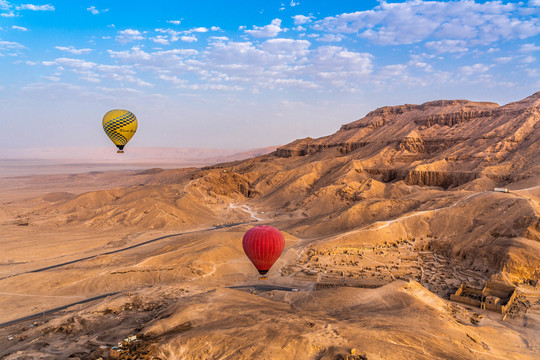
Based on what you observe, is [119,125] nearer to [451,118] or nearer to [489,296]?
[489,296]

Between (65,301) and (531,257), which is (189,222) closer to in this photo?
(65,301)

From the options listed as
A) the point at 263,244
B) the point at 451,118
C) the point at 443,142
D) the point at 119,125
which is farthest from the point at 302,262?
the point at 451,118

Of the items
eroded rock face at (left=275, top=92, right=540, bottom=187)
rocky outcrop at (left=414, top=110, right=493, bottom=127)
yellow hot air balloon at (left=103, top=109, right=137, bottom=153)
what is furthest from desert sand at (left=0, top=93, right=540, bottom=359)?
yellow hot air balloon at (left=103, top=109, right=137, bottom=153)

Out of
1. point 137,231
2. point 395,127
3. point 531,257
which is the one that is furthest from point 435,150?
point 137,231

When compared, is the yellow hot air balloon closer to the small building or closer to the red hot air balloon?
the red hot air balloon

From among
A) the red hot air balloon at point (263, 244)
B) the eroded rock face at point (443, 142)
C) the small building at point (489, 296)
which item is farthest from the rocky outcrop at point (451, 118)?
the red hot air balloon at point (263, 244)
